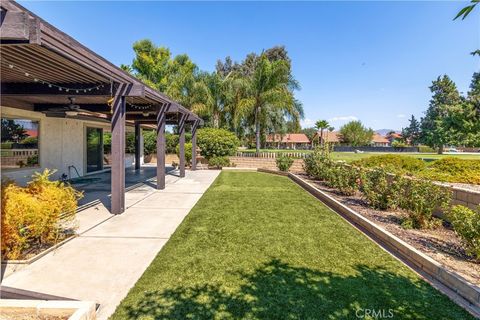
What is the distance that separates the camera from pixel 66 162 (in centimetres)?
1130

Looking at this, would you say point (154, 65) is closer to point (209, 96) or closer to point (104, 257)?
point (209, 96)

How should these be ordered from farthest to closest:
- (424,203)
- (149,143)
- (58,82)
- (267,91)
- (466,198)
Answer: (149,143)
(267,91)
(58,82)
(466,198)
(424,203)

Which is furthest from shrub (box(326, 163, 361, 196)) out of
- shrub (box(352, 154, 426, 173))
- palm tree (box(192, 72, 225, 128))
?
palm tree (box(192, 72, 225, 128))

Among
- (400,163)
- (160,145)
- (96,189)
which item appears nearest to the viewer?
(96,189)

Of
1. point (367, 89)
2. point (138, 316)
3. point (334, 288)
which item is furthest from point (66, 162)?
point (367, 89)

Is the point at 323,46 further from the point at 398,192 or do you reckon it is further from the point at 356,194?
the point at 398,192

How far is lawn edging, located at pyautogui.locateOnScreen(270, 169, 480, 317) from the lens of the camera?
295 cm

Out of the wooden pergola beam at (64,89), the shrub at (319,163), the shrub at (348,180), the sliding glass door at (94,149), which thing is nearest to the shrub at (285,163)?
the shrub at (319,163)

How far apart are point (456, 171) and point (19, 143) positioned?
15.5 metres

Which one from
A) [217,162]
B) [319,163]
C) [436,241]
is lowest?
[436,241]

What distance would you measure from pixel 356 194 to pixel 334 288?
20.6ft

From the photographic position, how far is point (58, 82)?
6414 mm

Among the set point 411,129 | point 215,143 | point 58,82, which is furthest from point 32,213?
point 411,129

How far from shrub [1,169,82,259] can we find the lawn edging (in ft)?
17.6
